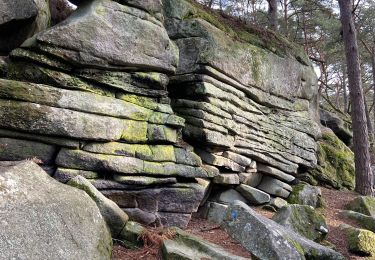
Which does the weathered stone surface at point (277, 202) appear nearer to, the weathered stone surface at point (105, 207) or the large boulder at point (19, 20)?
the weathered stone surface at point (105, 207)

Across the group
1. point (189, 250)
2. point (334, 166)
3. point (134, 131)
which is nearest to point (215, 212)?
point (134, 131)

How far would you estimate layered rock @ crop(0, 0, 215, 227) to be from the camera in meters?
6.20

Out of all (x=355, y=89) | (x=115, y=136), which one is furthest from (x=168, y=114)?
(x=355, y=89)

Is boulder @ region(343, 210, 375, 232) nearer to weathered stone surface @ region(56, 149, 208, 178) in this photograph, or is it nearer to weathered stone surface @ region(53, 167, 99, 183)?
weathered stone surface @ region(56, 149, 208, 178)

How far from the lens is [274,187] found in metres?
11.1

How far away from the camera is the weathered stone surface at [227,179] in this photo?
30.5 ft

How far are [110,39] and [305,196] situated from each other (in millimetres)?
7965

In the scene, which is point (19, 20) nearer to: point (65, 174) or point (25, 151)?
point (25, 151)

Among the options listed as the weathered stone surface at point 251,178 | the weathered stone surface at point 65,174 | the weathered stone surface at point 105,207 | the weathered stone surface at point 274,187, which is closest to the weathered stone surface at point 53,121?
the weathered stone surface at point 65,174

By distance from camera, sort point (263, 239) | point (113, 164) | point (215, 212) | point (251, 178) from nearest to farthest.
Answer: point (263, 239), point (113, 164), point (215, 212), point (251, 178)

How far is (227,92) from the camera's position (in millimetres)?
9977

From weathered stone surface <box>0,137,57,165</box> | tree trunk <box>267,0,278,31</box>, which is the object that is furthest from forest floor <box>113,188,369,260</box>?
tree trunk <box>267,0,278,31</box>

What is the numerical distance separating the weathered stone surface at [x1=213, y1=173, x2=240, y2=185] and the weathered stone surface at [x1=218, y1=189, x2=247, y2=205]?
1.15 feet

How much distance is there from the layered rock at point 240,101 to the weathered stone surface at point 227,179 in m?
0.03
